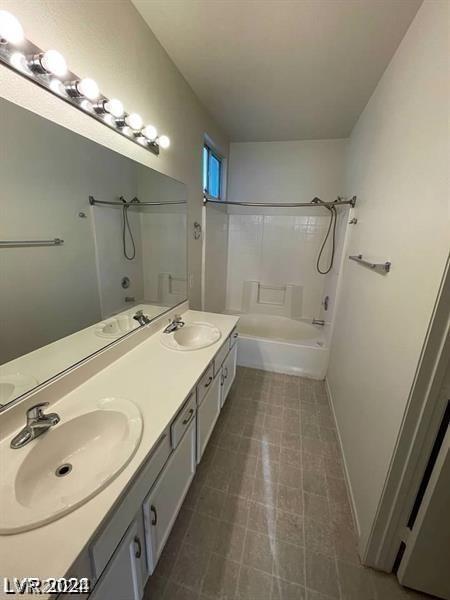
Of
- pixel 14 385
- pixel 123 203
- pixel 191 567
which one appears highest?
pixel 123 203

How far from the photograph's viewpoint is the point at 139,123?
1256 mm

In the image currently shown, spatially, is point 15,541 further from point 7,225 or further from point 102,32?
point 102,32

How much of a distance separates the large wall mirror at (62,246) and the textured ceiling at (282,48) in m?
0.78

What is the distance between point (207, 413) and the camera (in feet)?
4.83

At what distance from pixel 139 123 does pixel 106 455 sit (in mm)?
1524

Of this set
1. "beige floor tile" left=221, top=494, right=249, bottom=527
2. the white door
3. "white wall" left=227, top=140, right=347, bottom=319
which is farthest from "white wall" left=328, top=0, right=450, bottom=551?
"white wall" left=227, top=140, right=347, bottom=319

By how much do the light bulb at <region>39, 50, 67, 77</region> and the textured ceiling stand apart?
0.78 m

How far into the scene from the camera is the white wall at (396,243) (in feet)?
2.94

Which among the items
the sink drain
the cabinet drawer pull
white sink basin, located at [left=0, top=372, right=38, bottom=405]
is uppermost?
white sink basin, located at [left=0, top=372, right=38, bottom=405]

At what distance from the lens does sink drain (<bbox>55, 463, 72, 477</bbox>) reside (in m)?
0.81

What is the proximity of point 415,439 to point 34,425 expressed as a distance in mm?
1385

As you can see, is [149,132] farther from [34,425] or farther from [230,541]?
[230,541]

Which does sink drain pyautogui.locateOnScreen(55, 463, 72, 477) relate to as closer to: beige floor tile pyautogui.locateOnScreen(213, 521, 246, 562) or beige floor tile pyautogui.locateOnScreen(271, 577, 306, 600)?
beige floor tile pyautogui.locateOnScreen(213, 521, 246, 562)

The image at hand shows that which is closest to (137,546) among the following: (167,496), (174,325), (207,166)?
(167,496)
